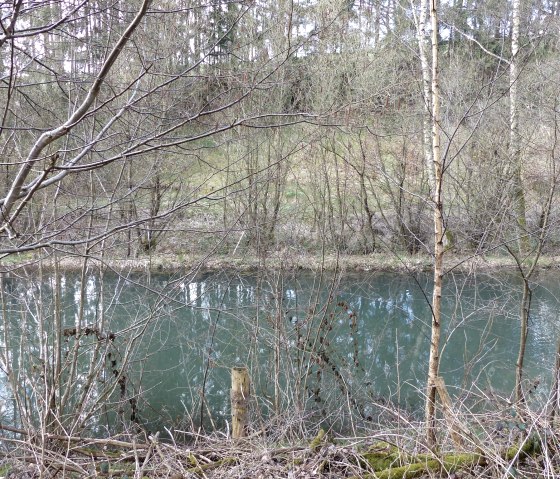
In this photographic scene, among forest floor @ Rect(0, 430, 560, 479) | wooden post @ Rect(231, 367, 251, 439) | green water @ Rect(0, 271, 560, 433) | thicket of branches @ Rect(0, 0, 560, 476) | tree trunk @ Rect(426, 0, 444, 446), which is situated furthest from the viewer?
green water @ Rect(0, 271, 560, 433)

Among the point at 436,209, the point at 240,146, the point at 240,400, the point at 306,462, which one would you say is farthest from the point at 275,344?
the point at 240,146

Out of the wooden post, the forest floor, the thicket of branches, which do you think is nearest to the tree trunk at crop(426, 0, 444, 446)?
the thicket of branches

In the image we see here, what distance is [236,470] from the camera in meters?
2.98

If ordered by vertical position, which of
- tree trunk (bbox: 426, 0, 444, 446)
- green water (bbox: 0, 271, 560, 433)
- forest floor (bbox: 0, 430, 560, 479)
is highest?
tree trunk (bbox: 426, 0, 444, 446)

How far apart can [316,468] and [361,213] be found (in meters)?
14.7

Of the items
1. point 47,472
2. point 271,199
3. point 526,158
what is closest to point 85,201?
point 47,472

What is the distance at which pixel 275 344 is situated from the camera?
5.97 m

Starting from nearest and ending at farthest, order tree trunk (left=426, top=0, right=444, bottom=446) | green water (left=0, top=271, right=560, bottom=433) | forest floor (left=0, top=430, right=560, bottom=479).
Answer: forest floor (left=0, top=430, right=560, bottom=479)
tree trunk (left=426, top=0, right=444, bottom=446)
green water (left=0, top=271, right=560, bottom=433)

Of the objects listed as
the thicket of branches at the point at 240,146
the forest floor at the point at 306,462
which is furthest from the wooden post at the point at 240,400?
the forest floor at the point at 306,462

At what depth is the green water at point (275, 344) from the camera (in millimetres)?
5891

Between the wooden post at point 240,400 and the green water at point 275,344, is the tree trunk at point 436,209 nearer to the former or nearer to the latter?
the green water at point 275,344

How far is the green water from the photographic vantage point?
5.89 meters

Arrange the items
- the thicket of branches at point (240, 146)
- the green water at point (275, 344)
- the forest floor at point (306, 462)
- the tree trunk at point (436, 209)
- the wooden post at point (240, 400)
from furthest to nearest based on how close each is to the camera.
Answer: the green water at point (275, 344) < the wooden post at point (240, 400) < the tree trunk at point (436, 209) < the thicket of branches at point (240, 146) < the forest floor at point (306, 462)

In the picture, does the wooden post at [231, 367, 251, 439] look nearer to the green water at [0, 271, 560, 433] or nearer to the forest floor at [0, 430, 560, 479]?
the green water at [0, 271, 560, 433]
